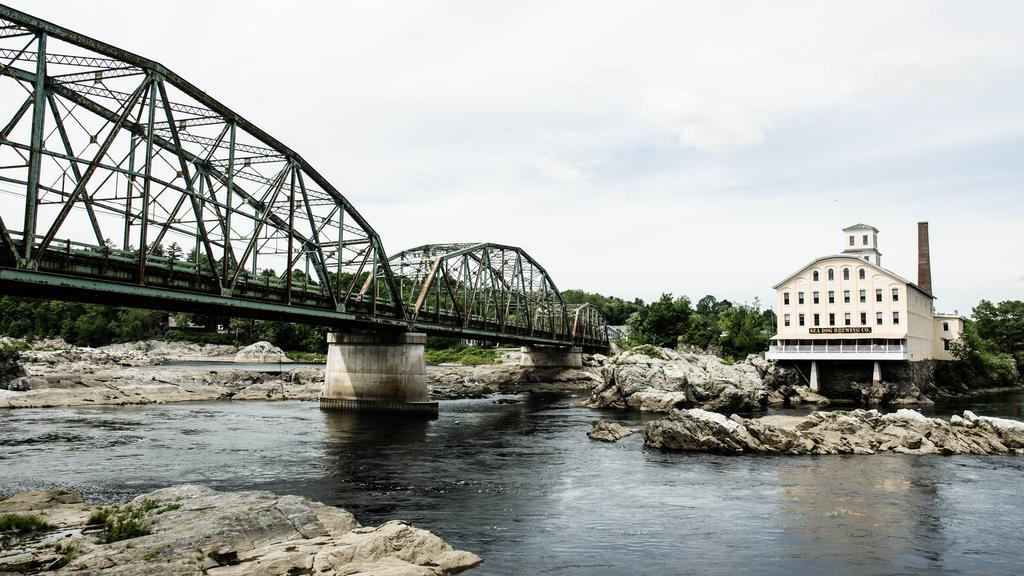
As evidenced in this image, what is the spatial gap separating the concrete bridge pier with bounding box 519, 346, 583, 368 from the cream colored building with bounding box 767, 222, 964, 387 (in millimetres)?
41809

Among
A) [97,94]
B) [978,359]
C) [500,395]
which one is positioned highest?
[97,94]

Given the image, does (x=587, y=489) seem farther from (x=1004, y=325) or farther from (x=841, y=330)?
(x=1004, y=325)

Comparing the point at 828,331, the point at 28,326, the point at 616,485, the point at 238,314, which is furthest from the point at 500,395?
the point at 28,326

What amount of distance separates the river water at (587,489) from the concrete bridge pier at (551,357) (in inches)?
2716

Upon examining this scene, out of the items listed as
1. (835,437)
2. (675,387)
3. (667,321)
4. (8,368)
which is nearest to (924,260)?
(667,321)

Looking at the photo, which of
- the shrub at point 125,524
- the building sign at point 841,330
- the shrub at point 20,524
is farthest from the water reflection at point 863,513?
the building sign at point 841,330

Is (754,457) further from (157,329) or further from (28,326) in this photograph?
(28,326)

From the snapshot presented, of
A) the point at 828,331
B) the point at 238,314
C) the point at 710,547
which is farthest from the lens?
the point at 828,331

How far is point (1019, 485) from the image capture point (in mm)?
30172

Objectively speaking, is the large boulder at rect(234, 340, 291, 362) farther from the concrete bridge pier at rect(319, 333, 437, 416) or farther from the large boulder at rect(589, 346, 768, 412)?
the large boulder at rect(589, 346, 768, 412)

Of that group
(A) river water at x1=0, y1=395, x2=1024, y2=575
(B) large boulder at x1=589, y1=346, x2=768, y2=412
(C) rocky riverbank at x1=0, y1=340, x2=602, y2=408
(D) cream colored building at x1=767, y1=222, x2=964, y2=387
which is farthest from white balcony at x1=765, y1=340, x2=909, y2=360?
(A) river water at x1=0, y1=395, x2=1024, y2=575

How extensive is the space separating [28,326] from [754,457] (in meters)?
184

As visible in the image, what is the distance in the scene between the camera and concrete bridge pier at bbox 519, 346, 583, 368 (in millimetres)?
118519

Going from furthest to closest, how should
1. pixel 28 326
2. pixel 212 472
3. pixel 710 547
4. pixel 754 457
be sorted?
pixel 28 326 < pixel 754 457 < pixel 212 472 < pixel 710 547
